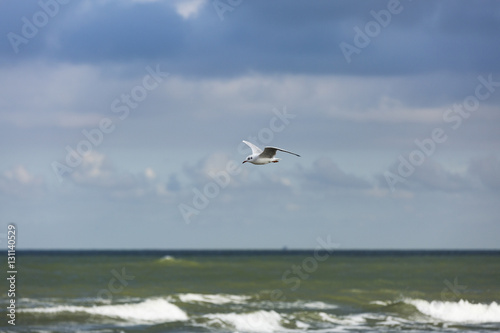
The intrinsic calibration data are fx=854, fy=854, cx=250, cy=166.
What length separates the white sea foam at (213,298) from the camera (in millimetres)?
42953

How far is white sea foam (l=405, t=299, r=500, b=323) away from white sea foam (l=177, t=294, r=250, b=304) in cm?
878

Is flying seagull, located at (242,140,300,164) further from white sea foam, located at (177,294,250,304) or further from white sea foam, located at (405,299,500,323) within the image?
white sea foam, located at (177,294,250,304)


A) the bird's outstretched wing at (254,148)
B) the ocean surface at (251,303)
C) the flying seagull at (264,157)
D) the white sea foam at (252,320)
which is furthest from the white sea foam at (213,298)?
the flying seagull at (264,157)

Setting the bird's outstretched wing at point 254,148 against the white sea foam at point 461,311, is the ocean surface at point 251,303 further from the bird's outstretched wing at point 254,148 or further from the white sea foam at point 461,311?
the bird's outstretched wing at point 254,148

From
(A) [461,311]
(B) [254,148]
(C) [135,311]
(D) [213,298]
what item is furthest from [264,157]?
(D) [213,298]

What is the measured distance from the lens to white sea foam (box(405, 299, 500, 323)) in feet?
123

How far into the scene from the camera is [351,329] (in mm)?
33531

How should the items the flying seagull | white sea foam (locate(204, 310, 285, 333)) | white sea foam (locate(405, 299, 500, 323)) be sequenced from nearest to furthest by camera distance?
the flying seagull, white sea foam (locate(204, 310, 285, 333)), white sea foam (locate(405, 299, 500, 323))

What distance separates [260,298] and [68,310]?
1121cm

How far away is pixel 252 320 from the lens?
35.6 m

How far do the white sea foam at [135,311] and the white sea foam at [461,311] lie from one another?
11.5 meters

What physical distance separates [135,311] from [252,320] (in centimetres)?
587

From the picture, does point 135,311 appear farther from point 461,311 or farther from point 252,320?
point 461,311

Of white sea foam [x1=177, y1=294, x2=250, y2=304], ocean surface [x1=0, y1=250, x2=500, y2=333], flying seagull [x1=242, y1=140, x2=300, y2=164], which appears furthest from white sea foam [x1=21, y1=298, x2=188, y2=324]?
flying seagull [x1=242, y1=140, x2=300, y2=164]
